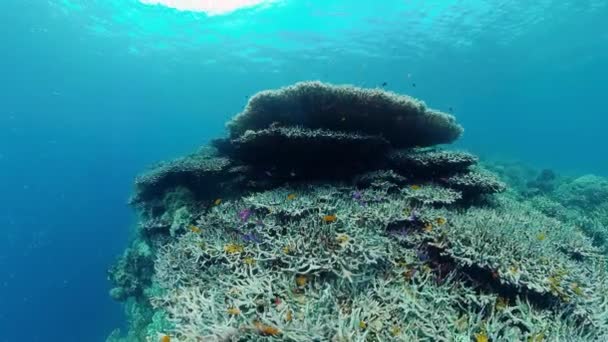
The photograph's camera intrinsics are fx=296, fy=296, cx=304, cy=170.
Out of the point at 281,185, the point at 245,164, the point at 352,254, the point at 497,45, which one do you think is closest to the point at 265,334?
the point at 352,254

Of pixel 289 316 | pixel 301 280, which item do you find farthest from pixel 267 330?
pixel 301 280

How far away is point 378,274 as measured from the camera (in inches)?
128

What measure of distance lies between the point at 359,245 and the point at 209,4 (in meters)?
28.3

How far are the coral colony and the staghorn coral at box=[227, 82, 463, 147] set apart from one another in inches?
1.0

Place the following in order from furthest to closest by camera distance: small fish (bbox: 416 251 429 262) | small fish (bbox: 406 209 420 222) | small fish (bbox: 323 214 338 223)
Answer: small fish (bbox: 406 209 420 222)
small fish (bbox: 323 214 338 223)
small fish (bbox: 416 251 429 262)

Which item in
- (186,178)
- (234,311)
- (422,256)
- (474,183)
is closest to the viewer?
(234,311)

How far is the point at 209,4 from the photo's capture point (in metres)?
25.5

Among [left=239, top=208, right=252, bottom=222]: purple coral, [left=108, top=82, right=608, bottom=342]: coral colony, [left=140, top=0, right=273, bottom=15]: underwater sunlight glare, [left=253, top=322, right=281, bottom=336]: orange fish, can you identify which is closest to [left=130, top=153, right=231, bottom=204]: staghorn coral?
[left=108, top=82, right=608, bottom=342]: coral colony

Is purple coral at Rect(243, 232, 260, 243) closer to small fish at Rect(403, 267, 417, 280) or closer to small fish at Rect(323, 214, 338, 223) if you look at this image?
small fish at Rect(323, 214, 338, 223)

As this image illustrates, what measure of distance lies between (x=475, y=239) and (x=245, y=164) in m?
4.52

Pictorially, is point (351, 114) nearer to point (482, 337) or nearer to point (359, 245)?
point (359, 245)

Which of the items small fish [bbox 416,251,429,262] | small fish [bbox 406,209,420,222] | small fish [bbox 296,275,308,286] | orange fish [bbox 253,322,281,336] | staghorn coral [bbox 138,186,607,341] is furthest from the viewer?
small fish [bbox 406,209,420,222]

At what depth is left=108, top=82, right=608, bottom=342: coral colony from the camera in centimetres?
273

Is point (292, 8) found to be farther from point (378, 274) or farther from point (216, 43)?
point (378, 274)
